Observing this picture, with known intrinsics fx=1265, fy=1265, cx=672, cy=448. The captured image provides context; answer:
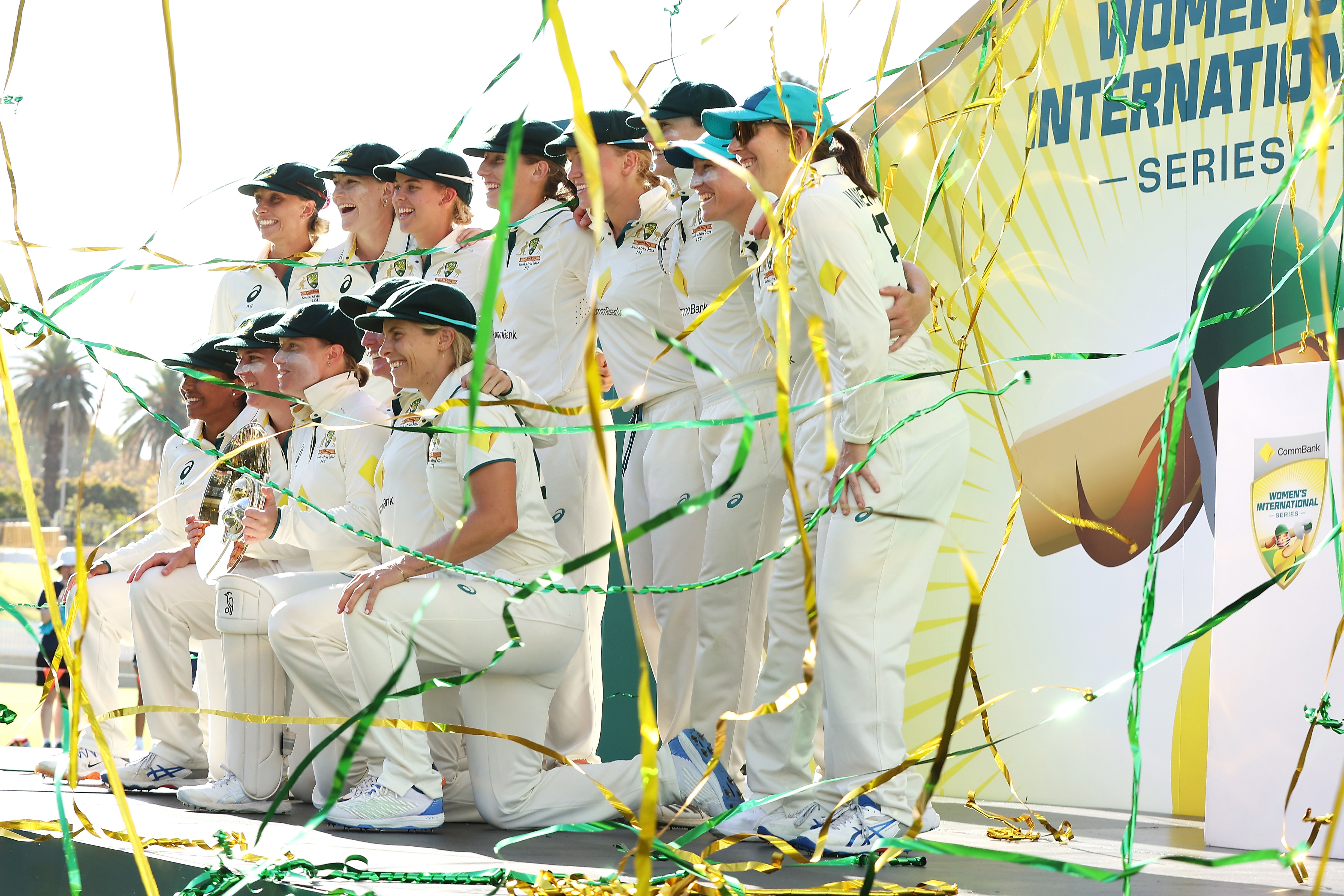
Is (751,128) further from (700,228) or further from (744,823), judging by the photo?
(744,823)

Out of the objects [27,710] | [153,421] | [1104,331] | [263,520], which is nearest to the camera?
[263,520]

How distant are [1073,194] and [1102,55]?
0.46 metres

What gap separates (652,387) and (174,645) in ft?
5.64

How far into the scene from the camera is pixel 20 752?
469cm

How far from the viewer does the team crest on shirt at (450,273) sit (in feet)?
13.6

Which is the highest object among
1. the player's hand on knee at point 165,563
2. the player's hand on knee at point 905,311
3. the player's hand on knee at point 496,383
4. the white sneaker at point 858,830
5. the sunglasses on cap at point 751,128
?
the sunglasses on cap at point 751,128

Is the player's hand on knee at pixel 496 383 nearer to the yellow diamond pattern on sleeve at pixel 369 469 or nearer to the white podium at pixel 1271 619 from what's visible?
the yellow diamond pattern on sleeve at pixel 369 469

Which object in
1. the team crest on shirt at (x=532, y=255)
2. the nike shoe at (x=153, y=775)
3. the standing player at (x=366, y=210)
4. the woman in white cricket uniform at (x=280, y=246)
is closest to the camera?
the nike shoe at (x=153, y=775)

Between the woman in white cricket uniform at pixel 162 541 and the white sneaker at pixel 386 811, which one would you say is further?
the woman in white cricket uniform at pixel 162 541

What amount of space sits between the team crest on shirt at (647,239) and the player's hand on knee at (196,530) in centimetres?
149

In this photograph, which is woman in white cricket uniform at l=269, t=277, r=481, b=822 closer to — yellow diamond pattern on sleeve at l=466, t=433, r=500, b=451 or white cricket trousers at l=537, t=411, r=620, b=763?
yellow diamond pattern on sleeve at l=466, t=433, r=500, b=451

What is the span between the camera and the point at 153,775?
373cm

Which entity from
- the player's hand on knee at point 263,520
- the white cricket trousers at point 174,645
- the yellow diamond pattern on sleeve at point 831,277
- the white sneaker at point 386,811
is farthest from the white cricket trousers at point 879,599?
the white cricket trousers at point 174,645

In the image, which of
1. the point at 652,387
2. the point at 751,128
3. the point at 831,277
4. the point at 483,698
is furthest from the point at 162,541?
the point at 831,277
